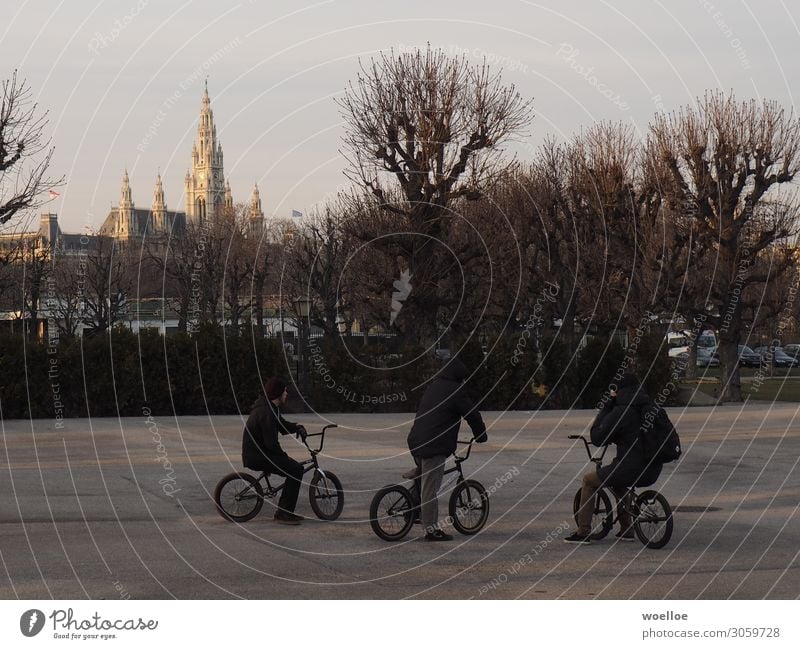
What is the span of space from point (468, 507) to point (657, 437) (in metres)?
2.27

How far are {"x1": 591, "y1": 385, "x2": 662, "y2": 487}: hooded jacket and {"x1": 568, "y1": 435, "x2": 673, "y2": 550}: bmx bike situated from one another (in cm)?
18

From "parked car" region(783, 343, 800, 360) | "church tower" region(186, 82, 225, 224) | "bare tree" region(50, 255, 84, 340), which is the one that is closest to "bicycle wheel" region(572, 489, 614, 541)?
"bare tree" region(50, 255, 84, 340)

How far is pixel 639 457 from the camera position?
12.2 metres

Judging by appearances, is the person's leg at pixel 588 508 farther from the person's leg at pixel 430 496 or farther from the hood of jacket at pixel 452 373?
the hood of jacket at pixel 452 373

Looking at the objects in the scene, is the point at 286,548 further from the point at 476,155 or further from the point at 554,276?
the point at 554,276

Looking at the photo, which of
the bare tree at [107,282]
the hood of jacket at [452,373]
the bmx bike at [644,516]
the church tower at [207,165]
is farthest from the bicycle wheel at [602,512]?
the church tower at [207,165]

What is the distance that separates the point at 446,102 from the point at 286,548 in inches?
971

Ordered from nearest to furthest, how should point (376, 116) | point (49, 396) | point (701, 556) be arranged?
point (701, 556) → point (49, 396) → point (376, 116)

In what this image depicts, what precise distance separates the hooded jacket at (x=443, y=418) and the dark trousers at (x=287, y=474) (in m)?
1.74

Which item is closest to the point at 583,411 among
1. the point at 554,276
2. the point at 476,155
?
the point at 476,155

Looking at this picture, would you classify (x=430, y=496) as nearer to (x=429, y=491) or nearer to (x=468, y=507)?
(x=429, y=491)

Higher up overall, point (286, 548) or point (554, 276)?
point (554, 276)

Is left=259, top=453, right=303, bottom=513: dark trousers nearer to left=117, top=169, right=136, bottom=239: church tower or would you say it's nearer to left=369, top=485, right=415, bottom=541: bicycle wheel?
left=369, top=485, right=415, bottom=541: bicycle wheel

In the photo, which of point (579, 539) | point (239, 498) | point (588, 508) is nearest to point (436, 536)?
point (579, 539)
